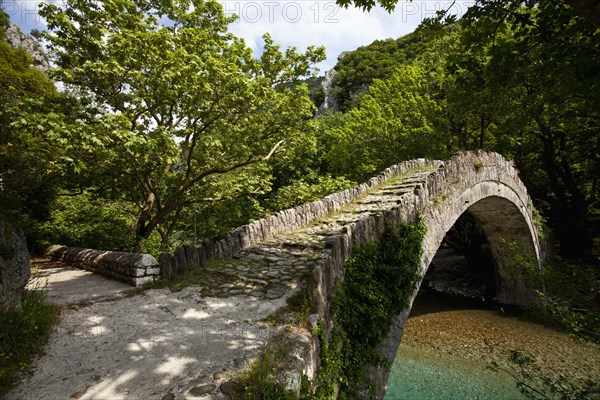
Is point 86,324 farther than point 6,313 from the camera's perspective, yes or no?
Yes

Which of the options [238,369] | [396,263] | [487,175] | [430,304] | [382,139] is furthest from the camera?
[382,139]

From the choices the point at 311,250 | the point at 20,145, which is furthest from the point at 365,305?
the point at 20,145

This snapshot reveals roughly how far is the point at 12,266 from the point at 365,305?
15.7 feet

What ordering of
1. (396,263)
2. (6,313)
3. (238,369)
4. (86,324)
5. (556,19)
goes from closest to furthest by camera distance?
(238,369) < (6,313) < (86,324) < (556,19) < (396,263)

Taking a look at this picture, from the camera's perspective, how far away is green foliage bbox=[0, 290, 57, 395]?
8.55 ft

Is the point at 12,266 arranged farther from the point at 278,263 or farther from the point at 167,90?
the point at 167,90

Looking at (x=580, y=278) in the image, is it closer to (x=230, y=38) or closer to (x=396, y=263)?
(x=396, y=263)

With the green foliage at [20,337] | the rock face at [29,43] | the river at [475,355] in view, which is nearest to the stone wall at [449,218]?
the river at [475,355]

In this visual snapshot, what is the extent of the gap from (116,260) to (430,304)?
12205 mm

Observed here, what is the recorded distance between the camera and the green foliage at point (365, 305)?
3.70 m

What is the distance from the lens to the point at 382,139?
16.2 metres

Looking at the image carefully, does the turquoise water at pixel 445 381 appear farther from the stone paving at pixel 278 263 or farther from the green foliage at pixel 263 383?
the green foliage at pixel 263 383

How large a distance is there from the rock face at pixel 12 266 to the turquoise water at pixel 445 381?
7.64 metres

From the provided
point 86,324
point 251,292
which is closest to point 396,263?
point 251,292
